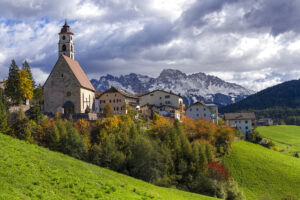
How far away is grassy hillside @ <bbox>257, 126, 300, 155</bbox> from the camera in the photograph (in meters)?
121

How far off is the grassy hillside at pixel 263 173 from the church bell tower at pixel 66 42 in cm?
4999

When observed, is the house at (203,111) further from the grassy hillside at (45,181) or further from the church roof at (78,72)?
the grassy hillside at (45,181)

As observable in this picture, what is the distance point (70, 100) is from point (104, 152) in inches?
1239

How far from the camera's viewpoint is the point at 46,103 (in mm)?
83250

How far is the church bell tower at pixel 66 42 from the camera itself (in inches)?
3632

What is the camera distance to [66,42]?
92.5 meters

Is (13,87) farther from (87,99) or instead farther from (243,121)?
(243,121)

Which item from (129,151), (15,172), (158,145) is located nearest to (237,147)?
(158,145)

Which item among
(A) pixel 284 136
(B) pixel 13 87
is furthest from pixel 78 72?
(A) pixel 284 136

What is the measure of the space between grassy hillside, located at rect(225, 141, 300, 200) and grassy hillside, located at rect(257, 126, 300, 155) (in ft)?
132


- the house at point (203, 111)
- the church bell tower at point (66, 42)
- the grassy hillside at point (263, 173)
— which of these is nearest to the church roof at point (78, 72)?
the church bell tower at point (66, 42)

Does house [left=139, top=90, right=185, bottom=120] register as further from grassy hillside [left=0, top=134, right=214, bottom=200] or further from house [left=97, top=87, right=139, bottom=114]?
grassy hillside [left=0, top=134, right=214, bottom=200]

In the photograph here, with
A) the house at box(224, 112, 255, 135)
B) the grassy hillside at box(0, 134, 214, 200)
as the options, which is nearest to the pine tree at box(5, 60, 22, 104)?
the grassy hillside at box(0, 134, 214, 200)

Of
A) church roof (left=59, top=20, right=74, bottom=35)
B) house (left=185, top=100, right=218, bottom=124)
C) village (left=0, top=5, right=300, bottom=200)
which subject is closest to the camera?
village (left=0, top=5, right=300, bottom=200)
